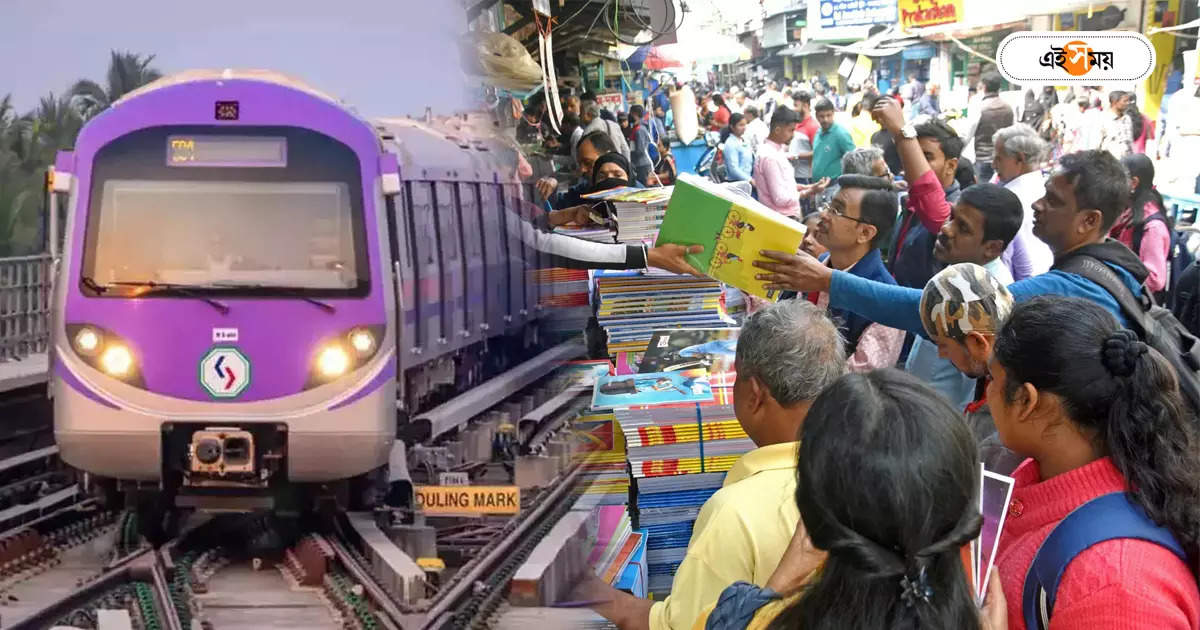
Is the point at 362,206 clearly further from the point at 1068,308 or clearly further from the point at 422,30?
the point at 1068,308

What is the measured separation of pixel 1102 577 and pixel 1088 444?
11.2 inches

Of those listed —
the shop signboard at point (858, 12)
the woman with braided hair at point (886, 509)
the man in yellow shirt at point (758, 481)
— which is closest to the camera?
the woman with braided hair at point (886, 509)

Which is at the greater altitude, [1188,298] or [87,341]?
[87,341]

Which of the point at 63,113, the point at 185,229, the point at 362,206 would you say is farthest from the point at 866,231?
the point at 63,113

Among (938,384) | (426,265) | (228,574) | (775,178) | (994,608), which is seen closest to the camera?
(994,608)

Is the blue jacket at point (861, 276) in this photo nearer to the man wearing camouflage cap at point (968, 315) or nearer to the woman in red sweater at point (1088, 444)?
the man wearing camouflage cap at point (968, 315)

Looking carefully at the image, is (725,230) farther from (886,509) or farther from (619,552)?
(886,509)

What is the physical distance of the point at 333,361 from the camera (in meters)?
2.24

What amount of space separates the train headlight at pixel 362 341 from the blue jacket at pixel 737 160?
1.19m

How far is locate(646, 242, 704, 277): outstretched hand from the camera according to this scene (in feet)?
8.43

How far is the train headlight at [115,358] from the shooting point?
2100 millimetres

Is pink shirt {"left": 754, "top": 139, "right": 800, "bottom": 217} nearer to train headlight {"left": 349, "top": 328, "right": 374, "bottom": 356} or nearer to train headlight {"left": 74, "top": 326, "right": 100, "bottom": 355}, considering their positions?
train headlight {"left": 349, "top": 328, "right": 374, "bottom": 356}

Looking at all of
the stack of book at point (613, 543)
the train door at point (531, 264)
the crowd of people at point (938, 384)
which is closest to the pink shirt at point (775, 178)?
the crowd of people at point (938, 384)

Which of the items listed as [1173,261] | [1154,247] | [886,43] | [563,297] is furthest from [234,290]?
[1173,261]
